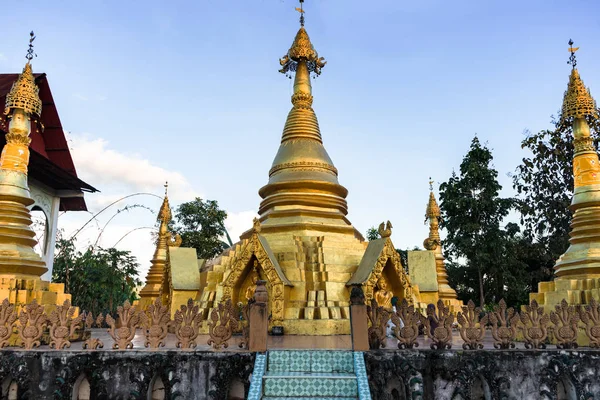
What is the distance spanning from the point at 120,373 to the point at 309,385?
283 centimetres

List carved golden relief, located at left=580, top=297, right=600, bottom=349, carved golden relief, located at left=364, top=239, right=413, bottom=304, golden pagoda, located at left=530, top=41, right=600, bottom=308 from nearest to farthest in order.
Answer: carved golden relief, located at left=580, top=297, right=600, bottom=349
golden pagoda, located at left=530, top=41, right=600, bottom=308
carved golden relief, located at left=364, top=239, right=413, bottom=304

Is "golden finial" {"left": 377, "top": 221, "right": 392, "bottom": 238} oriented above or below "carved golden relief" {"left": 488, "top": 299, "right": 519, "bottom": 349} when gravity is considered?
above

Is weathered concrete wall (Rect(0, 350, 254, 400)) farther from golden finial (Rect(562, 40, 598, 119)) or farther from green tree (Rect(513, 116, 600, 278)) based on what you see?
green tree (Rect(513, 116, 600, 278))

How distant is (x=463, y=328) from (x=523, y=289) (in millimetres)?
23893

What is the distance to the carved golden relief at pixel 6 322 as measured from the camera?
7.26 meters

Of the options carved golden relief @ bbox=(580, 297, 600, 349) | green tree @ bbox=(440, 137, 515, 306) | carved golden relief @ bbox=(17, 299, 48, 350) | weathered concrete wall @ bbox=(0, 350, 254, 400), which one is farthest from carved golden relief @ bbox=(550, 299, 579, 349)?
green tree @ bbox=(440, 137, 515, 306)

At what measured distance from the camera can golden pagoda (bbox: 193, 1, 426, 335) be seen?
10500 mm

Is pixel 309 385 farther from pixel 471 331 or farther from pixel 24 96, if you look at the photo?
pixel 24 96

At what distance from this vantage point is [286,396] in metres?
6.52

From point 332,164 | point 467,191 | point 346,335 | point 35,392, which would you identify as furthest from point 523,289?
point 35,392

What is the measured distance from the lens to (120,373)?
6875 millimetres

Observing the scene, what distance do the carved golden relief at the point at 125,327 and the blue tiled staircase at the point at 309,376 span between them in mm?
1996

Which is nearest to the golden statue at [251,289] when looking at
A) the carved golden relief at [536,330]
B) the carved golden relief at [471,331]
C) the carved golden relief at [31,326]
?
the carved golden relief at [31,326]

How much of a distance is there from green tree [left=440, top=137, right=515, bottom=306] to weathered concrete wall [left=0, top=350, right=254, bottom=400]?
24.7 metres
